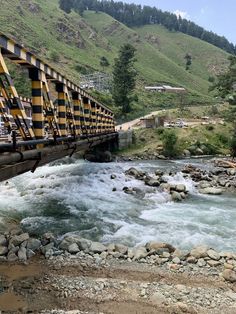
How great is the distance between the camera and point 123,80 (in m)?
74.2

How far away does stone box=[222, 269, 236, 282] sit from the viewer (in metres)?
12.2

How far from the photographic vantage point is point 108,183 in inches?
1138

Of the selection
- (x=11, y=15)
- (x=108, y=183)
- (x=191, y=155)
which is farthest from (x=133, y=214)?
(x=11, y=15)

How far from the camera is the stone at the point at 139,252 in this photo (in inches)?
546

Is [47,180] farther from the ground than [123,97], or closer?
closer

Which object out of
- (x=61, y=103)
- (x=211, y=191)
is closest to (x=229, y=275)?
(x=61, y=103)

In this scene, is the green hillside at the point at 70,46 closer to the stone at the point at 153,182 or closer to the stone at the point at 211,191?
the stone at the point at 153,182

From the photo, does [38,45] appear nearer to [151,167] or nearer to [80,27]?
[80,27]

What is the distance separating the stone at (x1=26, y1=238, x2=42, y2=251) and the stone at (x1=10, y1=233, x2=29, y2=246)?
0.25 metres

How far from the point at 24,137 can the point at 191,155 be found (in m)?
42.4

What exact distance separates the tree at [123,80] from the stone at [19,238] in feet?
201

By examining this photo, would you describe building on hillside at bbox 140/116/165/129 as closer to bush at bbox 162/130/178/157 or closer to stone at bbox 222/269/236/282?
bush at bbox 162/130/178/157

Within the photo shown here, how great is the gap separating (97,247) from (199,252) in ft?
12.2

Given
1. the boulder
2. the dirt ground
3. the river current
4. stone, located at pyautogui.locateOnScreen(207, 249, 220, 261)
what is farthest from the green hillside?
the dirt ground
